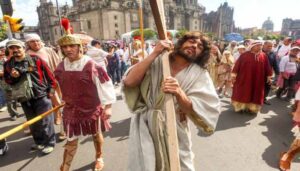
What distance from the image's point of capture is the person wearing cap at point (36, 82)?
3.52m

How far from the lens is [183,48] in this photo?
179 cm

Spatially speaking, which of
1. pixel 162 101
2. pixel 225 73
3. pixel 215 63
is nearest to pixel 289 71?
pixel 225 73

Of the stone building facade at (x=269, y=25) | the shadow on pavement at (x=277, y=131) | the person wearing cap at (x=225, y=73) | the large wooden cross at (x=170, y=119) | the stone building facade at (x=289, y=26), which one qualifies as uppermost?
the stone building facade at (x=269, y=25)

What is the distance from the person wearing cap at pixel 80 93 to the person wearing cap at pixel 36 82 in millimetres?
959

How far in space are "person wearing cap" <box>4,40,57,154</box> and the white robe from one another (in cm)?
244

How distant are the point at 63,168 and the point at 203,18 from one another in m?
108

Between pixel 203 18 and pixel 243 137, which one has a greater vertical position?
pixel 203 18

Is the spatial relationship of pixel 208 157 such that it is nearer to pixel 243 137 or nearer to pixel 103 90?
pixel 243 137

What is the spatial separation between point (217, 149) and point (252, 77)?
8.64 feet

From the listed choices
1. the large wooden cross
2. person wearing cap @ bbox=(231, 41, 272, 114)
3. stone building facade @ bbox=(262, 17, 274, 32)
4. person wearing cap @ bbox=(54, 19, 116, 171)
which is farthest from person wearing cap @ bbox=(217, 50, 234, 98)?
stone building facade @ bbox=(262, 17, 274, 32)

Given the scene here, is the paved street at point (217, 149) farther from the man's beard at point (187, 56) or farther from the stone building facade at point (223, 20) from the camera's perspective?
the stone building facade at point (223, 20)

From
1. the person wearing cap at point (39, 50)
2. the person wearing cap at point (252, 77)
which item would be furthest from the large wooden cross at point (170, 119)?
the person wearing cap at point (252, 77)

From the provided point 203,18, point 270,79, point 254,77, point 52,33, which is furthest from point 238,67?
point 203,18

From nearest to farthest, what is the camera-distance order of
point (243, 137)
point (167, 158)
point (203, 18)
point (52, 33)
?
point (167, 158) → point (243, 137) → point (52, 33) → point (203, 18)
